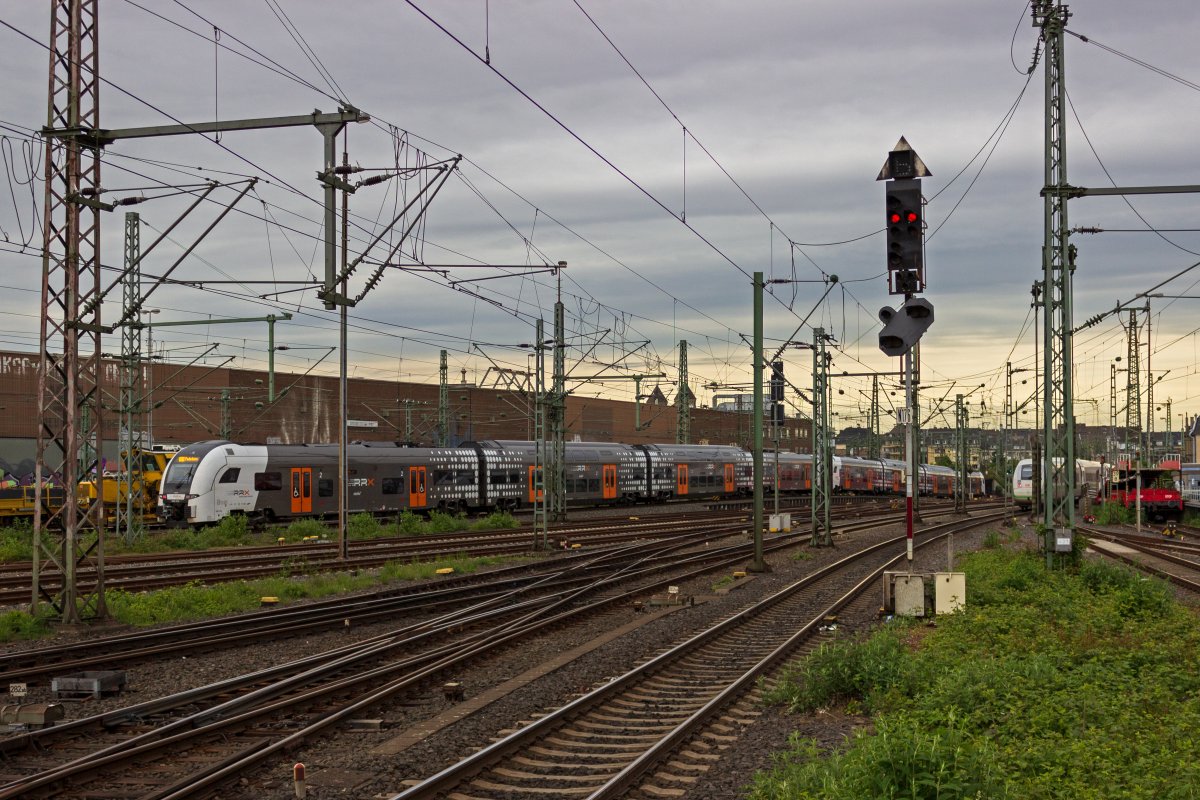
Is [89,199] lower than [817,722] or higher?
higher

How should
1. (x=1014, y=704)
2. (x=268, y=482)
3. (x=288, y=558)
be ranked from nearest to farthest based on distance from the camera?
(x=1014, y=704), (x=288, y=558), (x=268, y=482)

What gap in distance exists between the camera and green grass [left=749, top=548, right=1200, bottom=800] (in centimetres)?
770

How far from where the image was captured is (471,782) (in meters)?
9.22

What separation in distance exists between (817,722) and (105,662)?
941 centimetres

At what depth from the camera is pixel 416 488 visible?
47.0 meters

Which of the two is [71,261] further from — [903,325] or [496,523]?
[496,523]

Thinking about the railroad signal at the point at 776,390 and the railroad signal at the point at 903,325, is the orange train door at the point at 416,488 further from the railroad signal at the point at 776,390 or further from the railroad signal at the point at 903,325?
the railroad signal at the point at 903,325

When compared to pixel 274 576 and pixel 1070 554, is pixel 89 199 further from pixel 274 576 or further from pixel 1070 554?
pixel 1070 554

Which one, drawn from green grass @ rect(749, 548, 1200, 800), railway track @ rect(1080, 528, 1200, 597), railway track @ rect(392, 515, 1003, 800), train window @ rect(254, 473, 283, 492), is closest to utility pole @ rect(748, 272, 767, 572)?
railway track @ rect(392, 515, 1003, 800)

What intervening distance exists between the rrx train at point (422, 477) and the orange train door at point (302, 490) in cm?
4

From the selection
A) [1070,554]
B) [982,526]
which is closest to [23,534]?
[1070,554]

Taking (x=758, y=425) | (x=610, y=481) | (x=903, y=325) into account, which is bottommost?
(x=610, y=481)

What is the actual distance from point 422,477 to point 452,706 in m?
35.4

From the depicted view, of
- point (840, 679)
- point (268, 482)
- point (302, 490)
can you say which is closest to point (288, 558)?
point (268, 482)
